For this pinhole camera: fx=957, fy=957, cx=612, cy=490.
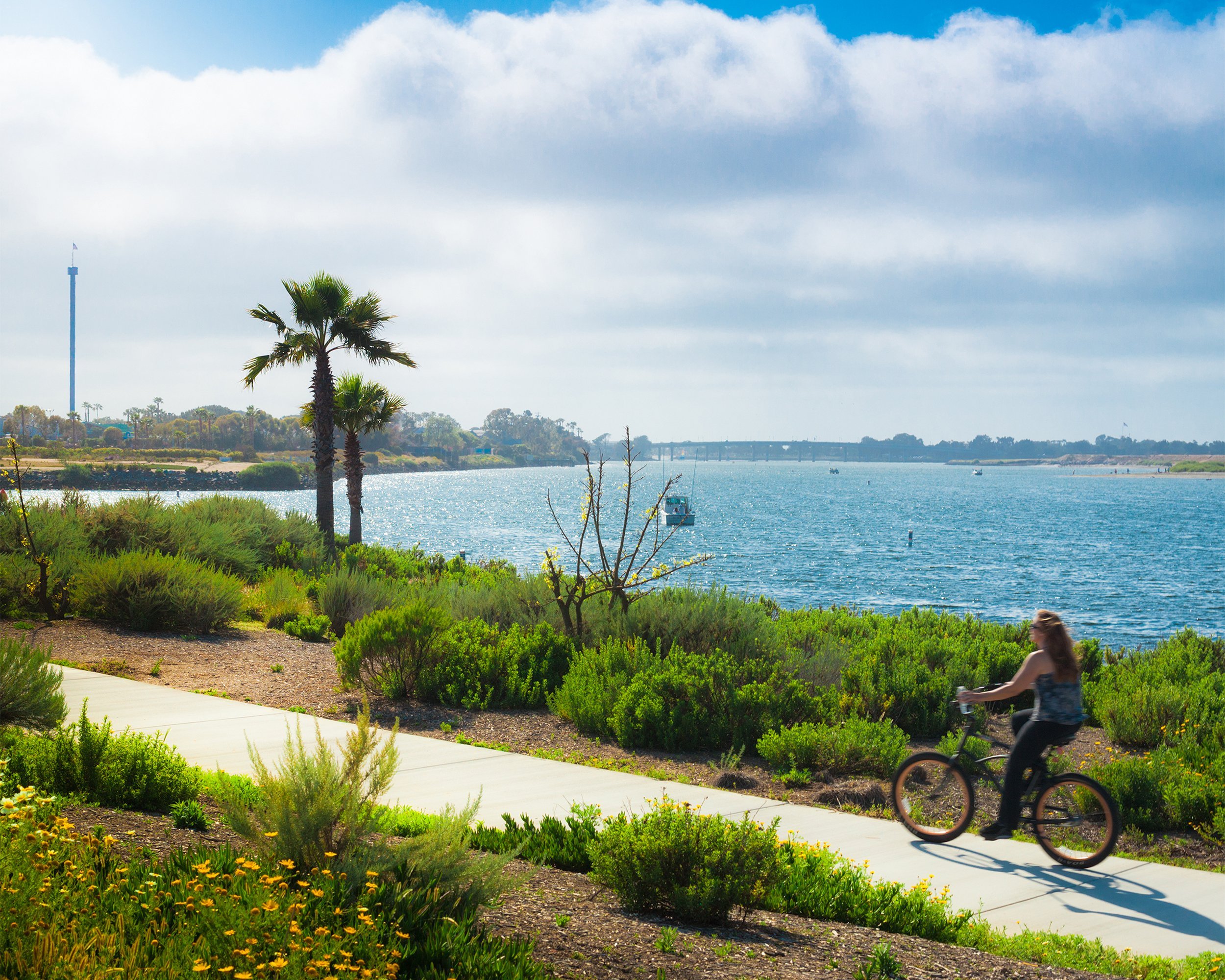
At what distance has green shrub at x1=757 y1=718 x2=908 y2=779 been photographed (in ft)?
28.3

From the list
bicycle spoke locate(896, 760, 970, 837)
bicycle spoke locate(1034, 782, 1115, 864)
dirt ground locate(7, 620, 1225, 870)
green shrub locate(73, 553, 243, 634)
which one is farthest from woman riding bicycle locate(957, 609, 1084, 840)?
green shrub locate(73, 553, 243, 634)

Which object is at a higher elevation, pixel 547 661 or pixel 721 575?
pixel 547 661

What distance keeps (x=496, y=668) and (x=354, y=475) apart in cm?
2236

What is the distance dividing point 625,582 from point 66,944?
32.7 ft

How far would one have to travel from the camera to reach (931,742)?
10.3 metres

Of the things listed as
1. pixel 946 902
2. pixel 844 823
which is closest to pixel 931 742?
pixel 844 823

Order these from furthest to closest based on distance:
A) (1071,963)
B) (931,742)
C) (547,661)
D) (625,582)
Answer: (625,582)
(547,661)
(931,742)
(1071,963)

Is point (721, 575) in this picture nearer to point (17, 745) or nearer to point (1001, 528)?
point (17, 745)

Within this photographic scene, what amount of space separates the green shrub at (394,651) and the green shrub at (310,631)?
16.0 ft

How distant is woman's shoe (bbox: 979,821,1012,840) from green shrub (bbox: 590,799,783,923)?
2.08 meters

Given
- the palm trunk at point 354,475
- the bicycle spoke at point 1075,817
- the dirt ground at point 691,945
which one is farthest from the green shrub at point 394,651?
the palm trunk at point 354,475

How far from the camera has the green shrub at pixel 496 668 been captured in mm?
10945

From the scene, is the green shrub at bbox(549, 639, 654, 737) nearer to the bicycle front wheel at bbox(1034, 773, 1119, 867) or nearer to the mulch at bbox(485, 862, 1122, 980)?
the bicycle front wheel at bbox(1034, 773, 1119, 867)

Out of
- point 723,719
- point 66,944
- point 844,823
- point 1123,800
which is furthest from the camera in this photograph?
point 723,719
